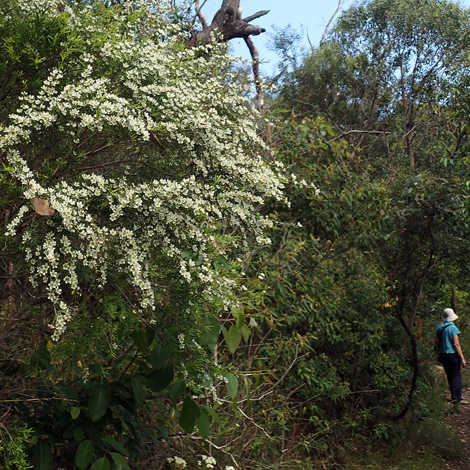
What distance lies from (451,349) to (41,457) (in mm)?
7782

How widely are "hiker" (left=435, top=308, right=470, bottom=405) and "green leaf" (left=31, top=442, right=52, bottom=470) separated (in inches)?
301

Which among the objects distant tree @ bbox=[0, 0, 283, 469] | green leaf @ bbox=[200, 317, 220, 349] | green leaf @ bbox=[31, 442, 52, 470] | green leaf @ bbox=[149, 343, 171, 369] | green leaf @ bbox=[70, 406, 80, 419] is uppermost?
distant tree @ bbox=[0, 0, 283, 469]

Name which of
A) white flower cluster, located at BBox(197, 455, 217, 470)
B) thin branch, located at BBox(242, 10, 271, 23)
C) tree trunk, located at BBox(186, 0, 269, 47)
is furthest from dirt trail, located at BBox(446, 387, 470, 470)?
thin branch, located at BBox(242, 10, 271, 23)

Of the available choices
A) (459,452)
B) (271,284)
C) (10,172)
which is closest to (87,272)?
(10,172)

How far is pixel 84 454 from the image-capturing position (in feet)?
11.6

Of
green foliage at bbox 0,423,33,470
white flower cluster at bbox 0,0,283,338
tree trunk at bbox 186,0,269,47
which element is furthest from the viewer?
tree trunk at bbox 186,0,269,47

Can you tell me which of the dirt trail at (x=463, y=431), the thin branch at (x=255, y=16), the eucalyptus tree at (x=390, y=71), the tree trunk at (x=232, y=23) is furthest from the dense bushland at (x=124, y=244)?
the eucalyptus tree at (x=390, y=71)

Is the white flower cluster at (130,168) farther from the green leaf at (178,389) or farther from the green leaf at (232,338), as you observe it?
the green leaf at (178,389)

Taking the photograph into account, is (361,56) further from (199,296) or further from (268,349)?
(199,296)

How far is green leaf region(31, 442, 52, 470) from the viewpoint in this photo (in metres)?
3.58

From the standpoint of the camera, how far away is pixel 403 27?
17531 millimetres

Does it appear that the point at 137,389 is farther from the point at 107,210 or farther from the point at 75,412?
the point at 107,210

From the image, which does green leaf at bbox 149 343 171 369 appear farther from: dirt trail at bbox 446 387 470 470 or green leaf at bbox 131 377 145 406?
dirt trail at bbox 446 387 470 470

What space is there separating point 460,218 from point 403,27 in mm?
11038
